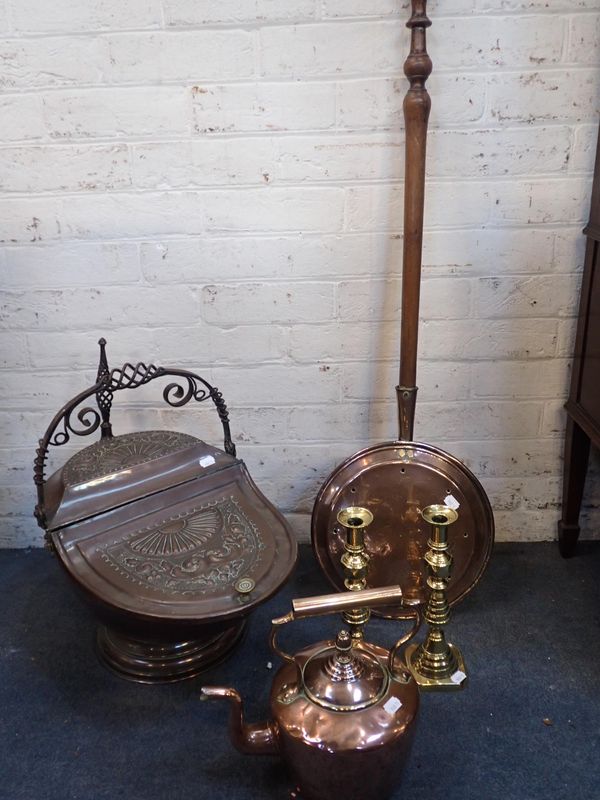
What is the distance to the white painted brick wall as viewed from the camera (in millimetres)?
1467

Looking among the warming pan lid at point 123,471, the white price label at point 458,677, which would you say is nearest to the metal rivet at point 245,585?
the warming pan lid at point 123,471

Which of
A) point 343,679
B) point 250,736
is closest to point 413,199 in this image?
point 343,679

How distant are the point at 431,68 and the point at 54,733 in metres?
1.49

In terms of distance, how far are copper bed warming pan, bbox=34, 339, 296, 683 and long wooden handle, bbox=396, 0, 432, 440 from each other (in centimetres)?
41

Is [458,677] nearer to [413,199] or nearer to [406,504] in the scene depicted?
[406,504]

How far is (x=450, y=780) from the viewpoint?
4.02 feet

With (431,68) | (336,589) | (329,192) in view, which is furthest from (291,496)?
(431,68)

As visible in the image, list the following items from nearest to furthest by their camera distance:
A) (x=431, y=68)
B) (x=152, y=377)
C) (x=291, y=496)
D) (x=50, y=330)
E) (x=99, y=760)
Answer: (x=99, y=760), (x=431, y=68), (x=152, y=377), (x=50, y=330), (x=291, y=496)

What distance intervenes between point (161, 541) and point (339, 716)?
48 cm

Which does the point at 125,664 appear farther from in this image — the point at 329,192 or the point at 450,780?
the point at 329,192

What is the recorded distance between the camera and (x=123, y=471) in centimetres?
144

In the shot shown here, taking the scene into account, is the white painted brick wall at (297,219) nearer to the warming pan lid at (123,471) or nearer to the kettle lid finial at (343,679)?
the warming pan lid at (123,471)

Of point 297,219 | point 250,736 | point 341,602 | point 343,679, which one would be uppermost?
point 297,219

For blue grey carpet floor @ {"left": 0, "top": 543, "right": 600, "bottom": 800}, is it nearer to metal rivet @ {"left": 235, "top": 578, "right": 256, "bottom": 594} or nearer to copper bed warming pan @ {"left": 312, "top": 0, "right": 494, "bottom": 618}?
copper bed warming pan @ {"left": 312, "top": 0, "right": 494, "bottom": 618}
